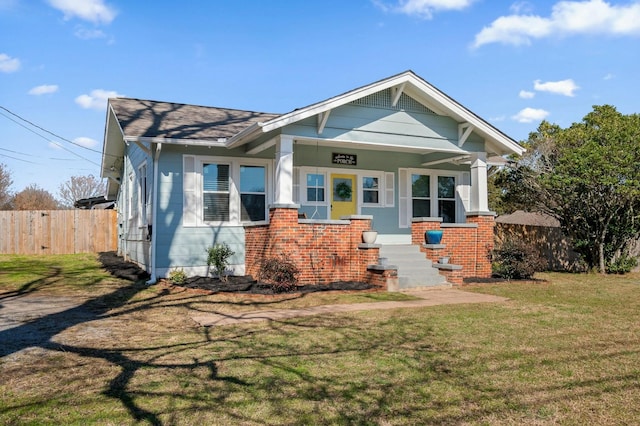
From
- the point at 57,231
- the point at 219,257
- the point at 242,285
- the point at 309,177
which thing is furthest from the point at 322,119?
the point at 57,231

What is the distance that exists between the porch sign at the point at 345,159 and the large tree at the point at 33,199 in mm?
28013

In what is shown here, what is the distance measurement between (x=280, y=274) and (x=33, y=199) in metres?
34.3

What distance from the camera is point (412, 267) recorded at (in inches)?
441

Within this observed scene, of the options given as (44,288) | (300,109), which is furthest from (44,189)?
(300,109)

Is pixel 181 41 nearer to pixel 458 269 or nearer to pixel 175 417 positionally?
pixel 458 269

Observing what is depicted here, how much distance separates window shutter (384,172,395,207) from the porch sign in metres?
1.10

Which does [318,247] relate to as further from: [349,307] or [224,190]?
[224,190]

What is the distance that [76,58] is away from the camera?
16.3m

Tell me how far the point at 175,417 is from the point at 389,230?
11.1 meters

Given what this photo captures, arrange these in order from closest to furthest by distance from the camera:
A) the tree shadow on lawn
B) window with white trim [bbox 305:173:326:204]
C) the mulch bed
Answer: the tree shadow on lawn, the mulch bed, window with white trim [bbox 305:173:326:204]

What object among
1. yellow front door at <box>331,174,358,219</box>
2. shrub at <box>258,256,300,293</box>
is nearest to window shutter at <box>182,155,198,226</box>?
shrub at <box>258,256,300,293</box>

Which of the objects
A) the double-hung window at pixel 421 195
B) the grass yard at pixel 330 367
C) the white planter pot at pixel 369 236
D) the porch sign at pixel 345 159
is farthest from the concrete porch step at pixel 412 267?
the porch sign at pixel 345 159

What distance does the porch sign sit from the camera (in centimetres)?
1334

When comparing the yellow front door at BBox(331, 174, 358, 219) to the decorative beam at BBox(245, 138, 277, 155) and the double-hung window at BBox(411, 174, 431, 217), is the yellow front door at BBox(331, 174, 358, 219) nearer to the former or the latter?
the double-hung window at BBox(411, 174, 431, 217)
